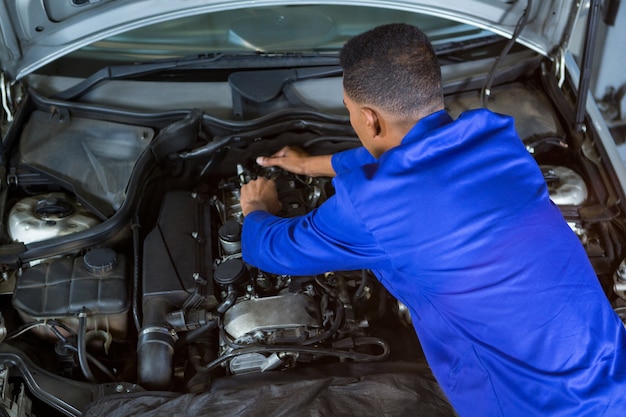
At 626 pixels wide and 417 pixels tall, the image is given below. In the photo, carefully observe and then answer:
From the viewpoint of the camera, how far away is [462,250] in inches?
53.8

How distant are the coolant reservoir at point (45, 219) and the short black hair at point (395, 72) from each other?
0.98 m

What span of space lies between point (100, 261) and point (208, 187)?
1.61 ft

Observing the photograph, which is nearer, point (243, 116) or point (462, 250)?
point (462, 250)

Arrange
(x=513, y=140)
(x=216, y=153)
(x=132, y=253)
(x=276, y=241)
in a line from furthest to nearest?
(x=216, y=153), (x=132, y=253), (x=276, y=241), (x=513, y=140)

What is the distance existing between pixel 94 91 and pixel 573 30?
1.77 metres

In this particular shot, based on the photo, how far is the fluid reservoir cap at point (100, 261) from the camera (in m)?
1.82

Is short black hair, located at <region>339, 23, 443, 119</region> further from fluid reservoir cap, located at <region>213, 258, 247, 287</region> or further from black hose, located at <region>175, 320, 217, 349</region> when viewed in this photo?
black hose, located at <region>175, 320, 217, 349</region>

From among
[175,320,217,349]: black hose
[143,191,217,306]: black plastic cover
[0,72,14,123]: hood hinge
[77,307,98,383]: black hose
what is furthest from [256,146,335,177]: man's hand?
[0,72,14,123]: hood hinge

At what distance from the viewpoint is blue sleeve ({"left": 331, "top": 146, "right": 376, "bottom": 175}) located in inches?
72.8

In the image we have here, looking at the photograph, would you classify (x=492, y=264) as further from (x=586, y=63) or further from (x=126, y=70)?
(x=126, y=70)

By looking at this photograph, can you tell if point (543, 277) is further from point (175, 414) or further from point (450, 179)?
point (175, 414)

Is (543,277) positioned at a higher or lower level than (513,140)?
lower

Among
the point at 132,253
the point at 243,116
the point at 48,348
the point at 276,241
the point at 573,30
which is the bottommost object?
the point at 48,348

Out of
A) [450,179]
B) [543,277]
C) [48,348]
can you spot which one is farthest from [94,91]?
[543,277]
